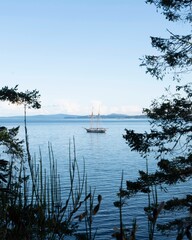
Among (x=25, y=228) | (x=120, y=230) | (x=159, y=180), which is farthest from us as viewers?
(x=159, y=180)

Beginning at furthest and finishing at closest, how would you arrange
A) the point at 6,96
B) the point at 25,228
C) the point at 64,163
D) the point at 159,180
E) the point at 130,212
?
1. the point at 64,163
2. the point at 130,212
3. the point at 159,180
4. the point at 6,96
5. the point at 25,228

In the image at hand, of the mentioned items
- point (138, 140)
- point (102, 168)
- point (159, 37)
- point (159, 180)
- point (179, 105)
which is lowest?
point (102, 168)

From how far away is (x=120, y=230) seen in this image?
172cm

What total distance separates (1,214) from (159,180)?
42.1 ft

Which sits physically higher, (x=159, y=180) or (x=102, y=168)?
(x=159, y=180)

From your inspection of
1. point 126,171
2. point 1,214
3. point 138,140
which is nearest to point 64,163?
point 126,171

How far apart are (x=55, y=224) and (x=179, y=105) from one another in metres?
13.3

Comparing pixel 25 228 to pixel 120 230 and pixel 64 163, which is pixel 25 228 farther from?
pixel 64 163

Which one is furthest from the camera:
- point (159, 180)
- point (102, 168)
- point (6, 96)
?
point (102, 168)

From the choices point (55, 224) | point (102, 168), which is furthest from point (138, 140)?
point (102, 168)

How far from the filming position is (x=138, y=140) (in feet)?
49.3

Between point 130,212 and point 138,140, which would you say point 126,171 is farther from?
point 138,140

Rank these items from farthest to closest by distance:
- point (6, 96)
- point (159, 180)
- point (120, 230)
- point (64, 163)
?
point (64, 163) < point (159, 180) < point (6, 96) < point (120, 230)

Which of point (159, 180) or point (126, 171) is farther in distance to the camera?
point (126, 171)
